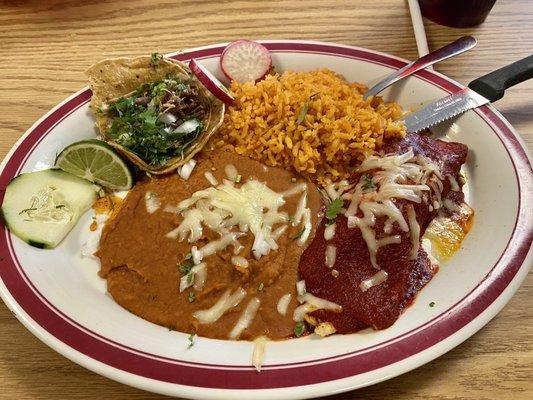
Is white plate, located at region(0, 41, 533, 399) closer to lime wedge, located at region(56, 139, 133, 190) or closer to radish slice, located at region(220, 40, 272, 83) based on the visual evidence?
lime wedge, located at region(56, 139, 133, 190)

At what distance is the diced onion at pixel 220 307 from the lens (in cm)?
175

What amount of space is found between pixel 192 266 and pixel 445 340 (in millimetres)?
909

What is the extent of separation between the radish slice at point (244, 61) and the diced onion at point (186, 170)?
1.83 ft

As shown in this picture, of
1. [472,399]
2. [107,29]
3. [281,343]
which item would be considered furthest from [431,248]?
[107,29]

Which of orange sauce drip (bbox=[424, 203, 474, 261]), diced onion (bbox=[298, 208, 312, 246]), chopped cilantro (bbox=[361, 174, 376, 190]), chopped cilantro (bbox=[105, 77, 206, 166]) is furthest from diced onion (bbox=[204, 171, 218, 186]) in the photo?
orange sauce drip (bbox=[424, 203, 474, 261])

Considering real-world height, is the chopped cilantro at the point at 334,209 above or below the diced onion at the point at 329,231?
above

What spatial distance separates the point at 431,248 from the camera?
196cm

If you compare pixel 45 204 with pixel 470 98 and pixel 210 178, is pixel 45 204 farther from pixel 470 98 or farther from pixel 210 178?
pixel 470 98

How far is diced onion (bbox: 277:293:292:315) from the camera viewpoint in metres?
1.78

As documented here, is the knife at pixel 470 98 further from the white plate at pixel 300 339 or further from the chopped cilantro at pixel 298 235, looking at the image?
the chopped cilantro at pixel 298 235

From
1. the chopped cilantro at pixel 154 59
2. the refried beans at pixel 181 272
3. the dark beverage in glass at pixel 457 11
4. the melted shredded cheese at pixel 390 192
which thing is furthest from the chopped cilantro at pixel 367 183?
the dark beverage in glass at pixel 457 11

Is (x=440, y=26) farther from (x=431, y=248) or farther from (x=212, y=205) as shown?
(x=212, y=205)

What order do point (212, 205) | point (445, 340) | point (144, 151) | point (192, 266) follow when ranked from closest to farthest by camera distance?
point (445, 340)
point (192, 266)
point (212, 205)
point (144, 151)

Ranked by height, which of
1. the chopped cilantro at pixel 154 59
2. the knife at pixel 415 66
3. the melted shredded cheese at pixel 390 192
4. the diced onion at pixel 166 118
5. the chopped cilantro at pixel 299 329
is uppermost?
the chopped cilantro at pixel 154 59
